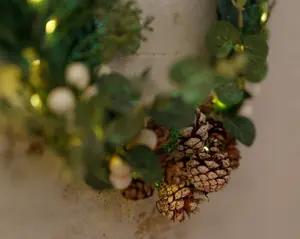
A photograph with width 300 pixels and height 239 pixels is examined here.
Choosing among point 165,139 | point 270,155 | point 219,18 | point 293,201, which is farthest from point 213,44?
point 293,201

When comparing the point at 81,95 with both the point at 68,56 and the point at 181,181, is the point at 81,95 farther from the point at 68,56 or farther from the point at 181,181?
the point at 181,181

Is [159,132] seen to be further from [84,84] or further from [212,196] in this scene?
[212,196]

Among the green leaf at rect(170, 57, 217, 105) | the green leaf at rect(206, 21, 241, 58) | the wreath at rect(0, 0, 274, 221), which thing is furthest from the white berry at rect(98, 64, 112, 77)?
the green leaf at rect(206, 21, 241, 58)

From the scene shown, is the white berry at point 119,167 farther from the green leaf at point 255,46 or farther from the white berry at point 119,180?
the green leaf at point 255,46

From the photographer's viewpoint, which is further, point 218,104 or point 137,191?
point 218,104

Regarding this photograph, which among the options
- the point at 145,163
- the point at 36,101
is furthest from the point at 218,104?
the point at 36,101

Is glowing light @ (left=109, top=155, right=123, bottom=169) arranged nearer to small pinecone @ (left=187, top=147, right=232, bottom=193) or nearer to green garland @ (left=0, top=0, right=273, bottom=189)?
green garland @ (left=0, top=0, right=273, bottom=189)

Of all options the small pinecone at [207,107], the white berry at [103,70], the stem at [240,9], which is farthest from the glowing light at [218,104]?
the white berry at [103,70]
